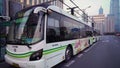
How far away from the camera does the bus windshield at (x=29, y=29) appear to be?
5590 mm

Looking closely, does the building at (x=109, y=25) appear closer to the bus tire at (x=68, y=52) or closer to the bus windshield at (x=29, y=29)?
the bus tire at (x=68, y=52)

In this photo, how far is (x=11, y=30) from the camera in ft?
20.9

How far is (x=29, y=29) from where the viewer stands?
18.6 feet

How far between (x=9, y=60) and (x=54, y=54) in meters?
1.90

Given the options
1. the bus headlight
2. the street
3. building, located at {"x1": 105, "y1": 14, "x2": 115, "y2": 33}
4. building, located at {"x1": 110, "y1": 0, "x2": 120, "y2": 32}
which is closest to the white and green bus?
the bus headlight

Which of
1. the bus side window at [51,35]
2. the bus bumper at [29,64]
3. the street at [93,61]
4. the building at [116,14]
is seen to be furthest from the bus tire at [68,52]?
the building at [116,14]

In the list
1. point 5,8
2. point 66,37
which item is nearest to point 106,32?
point 5,8

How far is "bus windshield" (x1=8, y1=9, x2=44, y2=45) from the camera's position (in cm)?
559

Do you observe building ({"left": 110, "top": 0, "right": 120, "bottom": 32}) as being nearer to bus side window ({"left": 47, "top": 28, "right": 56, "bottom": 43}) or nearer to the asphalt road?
the asphalt road

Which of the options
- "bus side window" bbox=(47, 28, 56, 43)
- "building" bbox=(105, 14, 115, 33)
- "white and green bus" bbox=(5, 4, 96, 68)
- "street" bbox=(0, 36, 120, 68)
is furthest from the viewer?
"building" bbox=(105, 14, 115, 33)

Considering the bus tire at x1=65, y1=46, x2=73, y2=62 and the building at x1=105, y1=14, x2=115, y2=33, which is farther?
the building at x1=105, y1=14, x2=115, y2=33

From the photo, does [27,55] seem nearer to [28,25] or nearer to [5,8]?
[28,25]

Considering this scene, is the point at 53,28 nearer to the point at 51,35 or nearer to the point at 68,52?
the point at 51,35

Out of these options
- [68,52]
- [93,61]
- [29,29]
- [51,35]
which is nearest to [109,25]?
[93,61]
